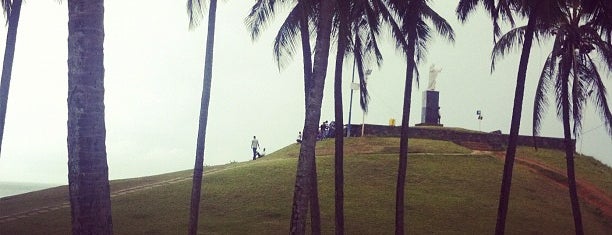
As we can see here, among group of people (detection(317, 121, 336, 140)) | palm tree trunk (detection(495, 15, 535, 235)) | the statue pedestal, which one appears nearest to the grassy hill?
group of people (detection(317, 121, 336, 140))

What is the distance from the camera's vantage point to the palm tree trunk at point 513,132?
1747cm

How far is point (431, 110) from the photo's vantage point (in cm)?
5006

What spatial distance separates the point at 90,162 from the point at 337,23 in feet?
46.2

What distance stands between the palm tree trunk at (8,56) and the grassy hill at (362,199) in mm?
5435

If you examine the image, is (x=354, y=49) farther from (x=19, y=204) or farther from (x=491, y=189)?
(x=19, y=204)

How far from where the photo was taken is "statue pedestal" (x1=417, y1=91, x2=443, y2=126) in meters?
49.4

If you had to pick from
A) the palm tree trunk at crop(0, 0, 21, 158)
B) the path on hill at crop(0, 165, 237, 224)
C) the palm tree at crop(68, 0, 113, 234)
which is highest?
the palm tree trunk at crop(0, 0, 21, 158)

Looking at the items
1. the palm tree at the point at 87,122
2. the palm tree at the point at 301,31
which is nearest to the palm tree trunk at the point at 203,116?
the palm tree at the point at 301,31

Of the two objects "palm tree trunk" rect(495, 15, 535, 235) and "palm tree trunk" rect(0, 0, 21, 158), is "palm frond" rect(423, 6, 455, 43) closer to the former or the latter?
"palm tree trunk" rect(495, 15, 535, 235)

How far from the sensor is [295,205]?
14.6 meters

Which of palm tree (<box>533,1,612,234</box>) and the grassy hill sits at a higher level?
palm tree (<box>533,1,612,234</box>)

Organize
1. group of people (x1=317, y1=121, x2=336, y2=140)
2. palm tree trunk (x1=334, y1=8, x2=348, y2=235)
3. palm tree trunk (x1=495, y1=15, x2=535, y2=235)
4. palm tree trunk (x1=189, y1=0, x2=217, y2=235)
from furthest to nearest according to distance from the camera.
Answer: group of people (x1=317, y1=121, x2=336, y2=140)
palm tree trunk (x1=189, y1=0, x2=217, y2=235)
palm tree trunk (x1=334, y1=8, x2=348, y2=235)
palm tree trunk (x1=495, y1=15, x2=535, y2=235)

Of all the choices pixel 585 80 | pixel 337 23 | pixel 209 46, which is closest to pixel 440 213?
pixel 585 80

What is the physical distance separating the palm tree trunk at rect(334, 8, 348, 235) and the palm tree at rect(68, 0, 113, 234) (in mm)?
11712
